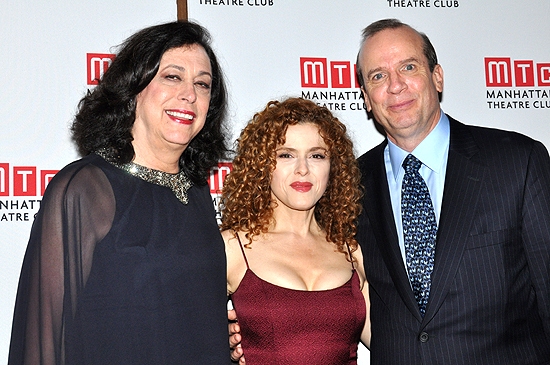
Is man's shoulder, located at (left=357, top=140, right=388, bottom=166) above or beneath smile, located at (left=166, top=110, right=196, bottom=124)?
beneath

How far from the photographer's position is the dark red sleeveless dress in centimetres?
228

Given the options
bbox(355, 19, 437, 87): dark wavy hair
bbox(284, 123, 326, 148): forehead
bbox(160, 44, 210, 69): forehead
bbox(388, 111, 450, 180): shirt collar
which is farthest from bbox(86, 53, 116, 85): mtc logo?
bbox(388, 111, 450, 180): shirt collar

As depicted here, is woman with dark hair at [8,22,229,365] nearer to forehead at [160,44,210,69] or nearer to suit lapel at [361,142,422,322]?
forehead at [160,44,210,69]

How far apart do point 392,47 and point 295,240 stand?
851 mm

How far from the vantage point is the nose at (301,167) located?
241cm

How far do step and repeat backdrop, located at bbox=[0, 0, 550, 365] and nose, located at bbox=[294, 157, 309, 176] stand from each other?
20.6 inches

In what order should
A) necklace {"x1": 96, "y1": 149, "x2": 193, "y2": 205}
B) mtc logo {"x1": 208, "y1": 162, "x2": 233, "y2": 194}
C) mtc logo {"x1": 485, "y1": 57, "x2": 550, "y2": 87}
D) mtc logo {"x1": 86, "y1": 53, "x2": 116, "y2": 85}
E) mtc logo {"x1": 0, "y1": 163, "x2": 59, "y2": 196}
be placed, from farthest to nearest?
mtc logo {"x1": 485, "y1": 57, "x2": 550, "y2": 87} < mtc logo {"x1": 208, "y1": 162, "x2": 233, "y2": 194} < mtc logo {"x1": 86, "y1": 53, "x2": 116, "y2": 85} < mtc logo {"x1": 0, "y1": 163, "x2": 59, "y2": 196} < necklace {"x1": 96, "y1": 149, "x2": 193, "y2": 205}

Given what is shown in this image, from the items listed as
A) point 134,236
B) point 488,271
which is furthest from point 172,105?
point 488,271

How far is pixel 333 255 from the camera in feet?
8.24

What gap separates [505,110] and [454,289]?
144cm

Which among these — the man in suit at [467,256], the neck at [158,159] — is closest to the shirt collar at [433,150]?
the man in suit at [467,256]

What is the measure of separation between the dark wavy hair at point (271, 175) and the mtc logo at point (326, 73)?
1.44 feet

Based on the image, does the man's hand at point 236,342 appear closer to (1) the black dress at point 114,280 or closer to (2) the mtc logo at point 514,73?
(1) the black dress at point 114,280

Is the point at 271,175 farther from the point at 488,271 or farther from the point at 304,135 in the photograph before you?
the point at 488,271
